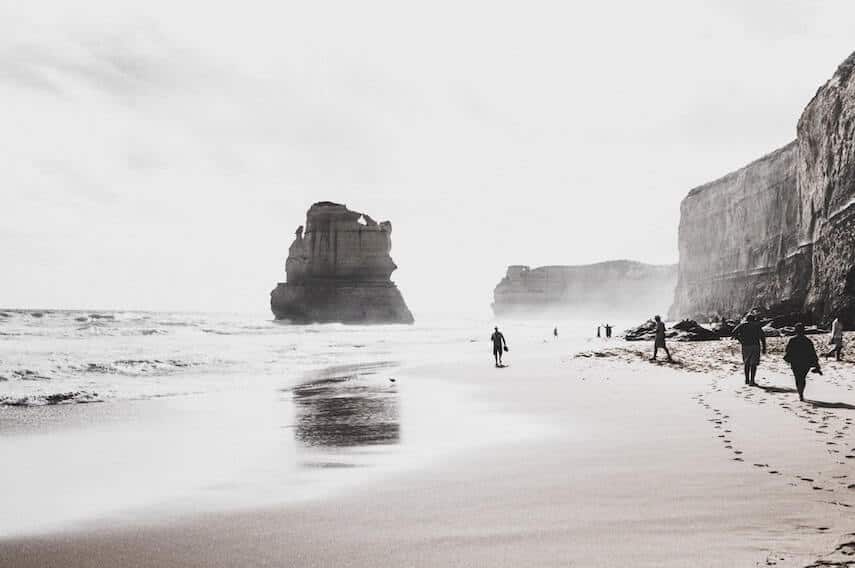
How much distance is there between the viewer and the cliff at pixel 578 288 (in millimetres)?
169000

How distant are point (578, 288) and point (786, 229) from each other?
126 metres

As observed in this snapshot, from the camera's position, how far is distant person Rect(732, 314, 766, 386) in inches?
569

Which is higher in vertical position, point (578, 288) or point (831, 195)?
point (578, 288)

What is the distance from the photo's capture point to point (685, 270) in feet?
242

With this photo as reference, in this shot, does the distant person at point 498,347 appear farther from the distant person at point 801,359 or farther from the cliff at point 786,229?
the cliff at point 786,229

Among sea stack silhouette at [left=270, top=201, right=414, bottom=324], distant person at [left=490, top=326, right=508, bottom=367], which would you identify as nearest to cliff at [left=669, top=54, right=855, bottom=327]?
distant person at [left=490, top=326, right=508, bottom=367]

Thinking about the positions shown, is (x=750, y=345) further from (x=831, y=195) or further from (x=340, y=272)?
(x=340, y=272)

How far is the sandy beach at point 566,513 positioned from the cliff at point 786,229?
23.8 meters

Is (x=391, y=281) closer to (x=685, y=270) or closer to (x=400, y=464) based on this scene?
(x=685, y=270)

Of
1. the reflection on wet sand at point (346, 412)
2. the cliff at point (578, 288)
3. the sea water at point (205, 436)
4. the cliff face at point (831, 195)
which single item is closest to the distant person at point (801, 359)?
the sea water at point (205, 436)

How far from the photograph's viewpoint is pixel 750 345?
47.9ft

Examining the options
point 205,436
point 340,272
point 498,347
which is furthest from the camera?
point 340,272

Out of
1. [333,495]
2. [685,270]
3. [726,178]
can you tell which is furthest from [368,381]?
[685,270]

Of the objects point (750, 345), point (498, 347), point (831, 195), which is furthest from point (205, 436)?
point (831, 195)
